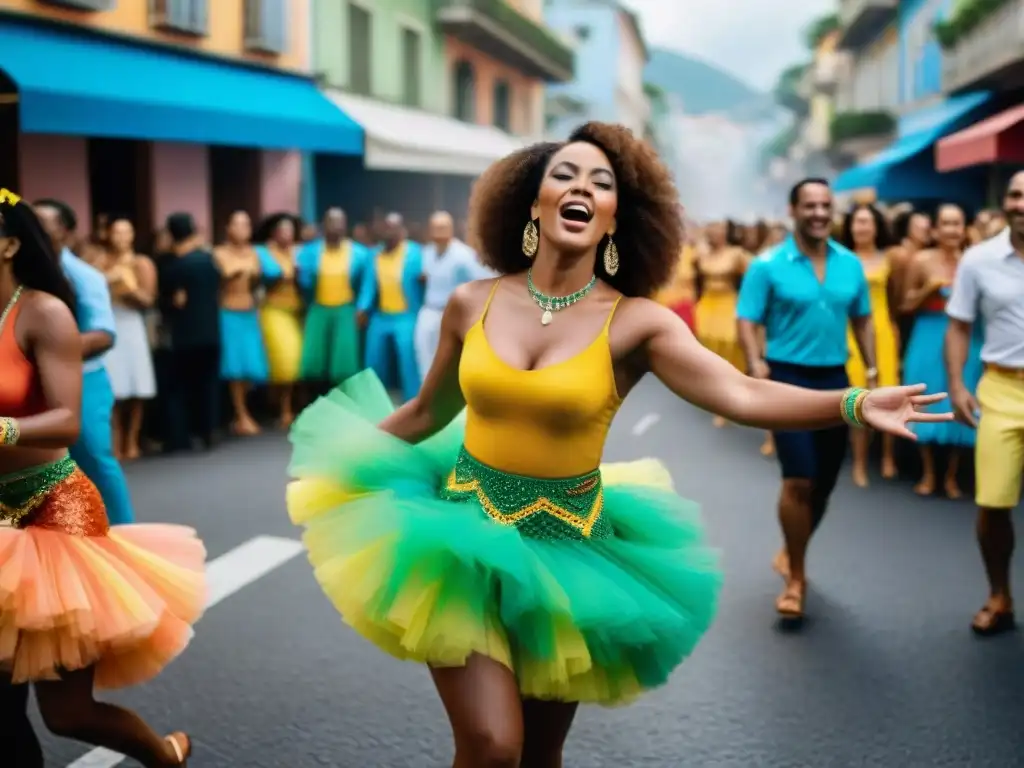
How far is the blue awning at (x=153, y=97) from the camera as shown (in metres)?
12.8

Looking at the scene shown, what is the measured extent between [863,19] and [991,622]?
36057 millimetres

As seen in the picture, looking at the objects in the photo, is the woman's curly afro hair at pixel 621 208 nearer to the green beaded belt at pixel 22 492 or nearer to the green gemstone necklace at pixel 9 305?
the green gemstone necklace at pixel 9 305

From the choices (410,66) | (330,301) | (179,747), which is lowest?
(179,747)

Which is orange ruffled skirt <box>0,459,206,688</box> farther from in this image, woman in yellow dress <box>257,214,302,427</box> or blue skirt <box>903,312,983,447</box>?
woman in yellow dress <box>257,214,302,427</box>

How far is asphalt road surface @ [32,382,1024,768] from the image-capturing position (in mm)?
4629

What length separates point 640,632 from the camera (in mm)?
3199

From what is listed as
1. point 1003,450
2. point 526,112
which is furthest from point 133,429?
point 526,112

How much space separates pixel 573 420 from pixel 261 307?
10110 millimetres

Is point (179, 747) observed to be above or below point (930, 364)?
below

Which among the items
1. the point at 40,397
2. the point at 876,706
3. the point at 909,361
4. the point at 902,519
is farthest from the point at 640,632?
the point at 909,361

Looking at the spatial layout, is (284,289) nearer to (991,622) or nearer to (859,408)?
(991,622)

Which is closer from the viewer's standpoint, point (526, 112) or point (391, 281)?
point (391, 281)

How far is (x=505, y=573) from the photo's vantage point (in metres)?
3.12

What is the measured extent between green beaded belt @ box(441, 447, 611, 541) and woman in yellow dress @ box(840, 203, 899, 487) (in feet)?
22.1
